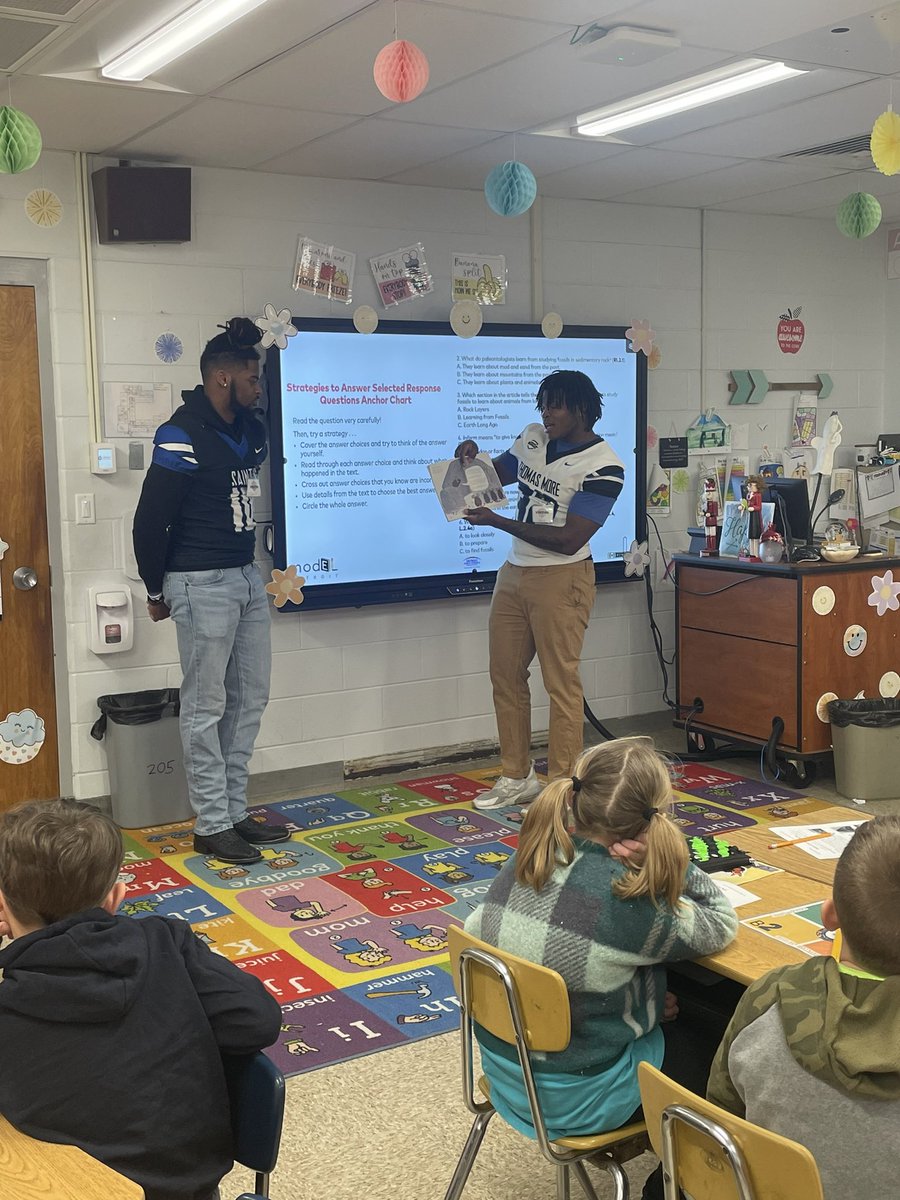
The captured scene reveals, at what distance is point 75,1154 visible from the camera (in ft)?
4.96

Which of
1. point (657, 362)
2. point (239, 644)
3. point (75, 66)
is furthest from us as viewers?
point (657, 362)

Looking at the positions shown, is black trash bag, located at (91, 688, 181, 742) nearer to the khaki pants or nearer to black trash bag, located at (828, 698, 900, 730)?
the khaki pants

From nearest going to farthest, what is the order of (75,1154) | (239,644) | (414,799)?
1. (75,1154)
2. (239,644)
3. (414,799)

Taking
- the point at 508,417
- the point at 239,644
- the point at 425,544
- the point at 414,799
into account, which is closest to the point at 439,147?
the point at 508,417

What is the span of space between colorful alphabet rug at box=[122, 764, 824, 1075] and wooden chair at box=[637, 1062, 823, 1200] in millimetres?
1614

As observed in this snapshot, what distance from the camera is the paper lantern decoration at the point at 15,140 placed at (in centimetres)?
354

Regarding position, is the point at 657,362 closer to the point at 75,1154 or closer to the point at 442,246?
the point at 442,246

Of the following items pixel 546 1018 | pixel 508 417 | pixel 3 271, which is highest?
pixel 3 271

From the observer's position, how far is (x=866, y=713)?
5250mm

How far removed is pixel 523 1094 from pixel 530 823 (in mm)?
444

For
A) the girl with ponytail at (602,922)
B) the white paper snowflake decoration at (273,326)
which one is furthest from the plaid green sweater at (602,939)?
the white paper snowflake decoration at (273,326)

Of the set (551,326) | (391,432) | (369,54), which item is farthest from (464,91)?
(551,326)

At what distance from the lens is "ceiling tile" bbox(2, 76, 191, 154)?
400 centimetres

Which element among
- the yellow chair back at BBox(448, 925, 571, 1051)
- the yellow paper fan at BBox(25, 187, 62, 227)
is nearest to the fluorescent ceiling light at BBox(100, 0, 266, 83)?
the yellow paper fan at BBox(25, 187, 62, 227)
